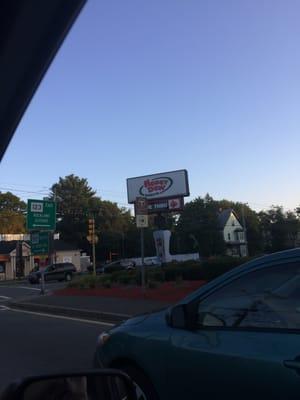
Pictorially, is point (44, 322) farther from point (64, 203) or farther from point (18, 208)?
point (18, 208)

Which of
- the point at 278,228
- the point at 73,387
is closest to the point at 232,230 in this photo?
the point at 278,228

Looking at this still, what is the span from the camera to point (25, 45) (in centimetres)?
259

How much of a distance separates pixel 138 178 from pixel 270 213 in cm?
5521

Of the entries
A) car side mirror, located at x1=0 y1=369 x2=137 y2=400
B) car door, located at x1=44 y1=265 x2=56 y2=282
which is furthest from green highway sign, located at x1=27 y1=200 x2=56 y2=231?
car side mirror, located at x1=0 y1=369 x2=137 y2=400

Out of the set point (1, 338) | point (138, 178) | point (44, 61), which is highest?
point (138, 178)

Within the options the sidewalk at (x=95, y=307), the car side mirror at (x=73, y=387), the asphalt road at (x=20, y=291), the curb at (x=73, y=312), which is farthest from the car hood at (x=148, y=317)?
the asphalt road at (x=20, y=291)

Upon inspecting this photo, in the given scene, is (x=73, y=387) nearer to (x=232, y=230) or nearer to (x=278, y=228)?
(x=278, y=228)

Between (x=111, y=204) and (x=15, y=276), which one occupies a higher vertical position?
(x=111, y=204)

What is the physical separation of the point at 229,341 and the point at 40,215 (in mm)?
23069

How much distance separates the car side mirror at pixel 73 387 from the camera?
171 centimetres

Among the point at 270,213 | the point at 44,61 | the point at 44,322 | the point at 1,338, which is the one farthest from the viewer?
the point at 270,213

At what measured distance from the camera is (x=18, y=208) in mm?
109688

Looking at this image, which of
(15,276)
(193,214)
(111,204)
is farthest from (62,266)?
(111,204)

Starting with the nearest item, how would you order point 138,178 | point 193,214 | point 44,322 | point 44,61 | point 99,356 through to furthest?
point 44,61
point 99,356
point 44,322
point 138,178
point 193,214
